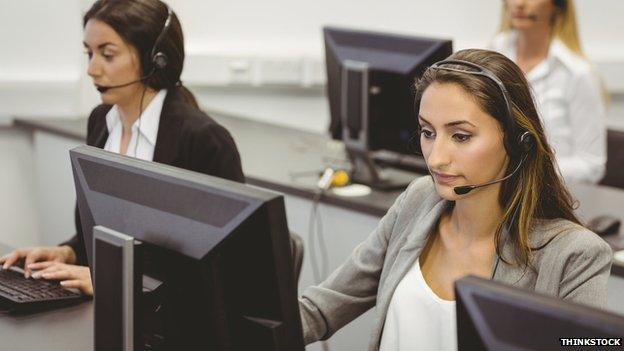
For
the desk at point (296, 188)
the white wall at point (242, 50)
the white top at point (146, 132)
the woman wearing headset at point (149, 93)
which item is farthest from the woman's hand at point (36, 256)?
the white wall at point (242, 50)

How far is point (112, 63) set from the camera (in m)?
2.25

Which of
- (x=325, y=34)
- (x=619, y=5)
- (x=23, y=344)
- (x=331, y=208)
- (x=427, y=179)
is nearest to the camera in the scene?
(x=23, y=344)

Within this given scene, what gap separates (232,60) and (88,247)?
274cm

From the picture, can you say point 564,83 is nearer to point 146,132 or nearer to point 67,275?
point 146,132

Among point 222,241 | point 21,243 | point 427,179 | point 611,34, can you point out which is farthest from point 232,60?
point 222,241

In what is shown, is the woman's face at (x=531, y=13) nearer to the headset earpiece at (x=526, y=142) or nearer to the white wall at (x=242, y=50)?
the white wall at (x=242, y=50)

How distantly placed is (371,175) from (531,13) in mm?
926

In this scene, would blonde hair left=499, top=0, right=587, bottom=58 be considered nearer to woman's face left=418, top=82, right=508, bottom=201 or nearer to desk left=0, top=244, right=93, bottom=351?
woman's face left=418, top=82, right=508, bottom=201

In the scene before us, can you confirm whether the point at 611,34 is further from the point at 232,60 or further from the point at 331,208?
the point at 331,208

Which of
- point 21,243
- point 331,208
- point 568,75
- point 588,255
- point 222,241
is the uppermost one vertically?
point 222,241

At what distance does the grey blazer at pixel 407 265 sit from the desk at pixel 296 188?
673 millimetres

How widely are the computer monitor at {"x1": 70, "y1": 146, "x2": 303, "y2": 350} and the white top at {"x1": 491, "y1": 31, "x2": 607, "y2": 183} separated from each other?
2254 millimetres

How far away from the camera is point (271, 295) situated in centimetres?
115

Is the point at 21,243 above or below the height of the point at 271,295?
below
